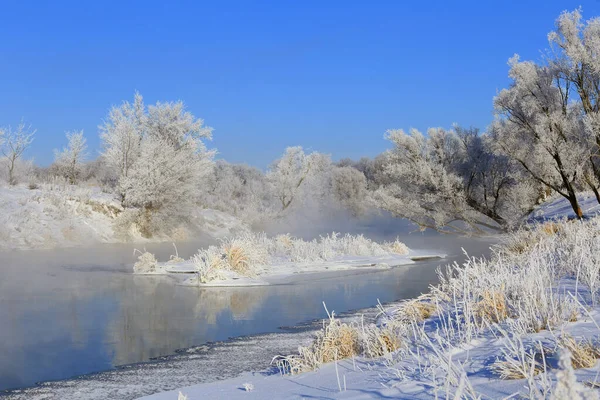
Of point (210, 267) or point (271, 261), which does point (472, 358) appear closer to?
point (210, 267)

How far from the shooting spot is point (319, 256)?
16.2 metres

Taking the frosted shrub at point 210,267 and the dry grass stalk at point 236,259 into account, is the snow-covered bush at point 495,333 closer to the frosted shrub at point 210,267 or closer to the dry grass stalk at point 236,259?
the frosted shrub at point 210,267

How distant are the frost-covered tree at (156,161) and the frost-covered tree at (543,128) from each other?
634 inches

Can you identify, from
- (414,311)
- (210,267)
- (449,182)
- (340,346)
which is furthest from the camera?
(449,182)

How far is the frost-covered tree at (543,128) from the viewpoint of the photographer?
547 inches

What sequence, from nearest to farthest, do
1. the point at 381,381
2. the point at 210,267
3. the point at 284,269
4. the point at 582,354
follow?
the point at 582,354
the point at 381,381
the point at 210,267
the point at 284,269

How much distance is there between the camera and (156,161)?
26.2m

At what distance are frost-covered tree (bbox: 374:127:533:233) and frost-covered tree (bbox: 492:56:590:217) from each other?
132cm

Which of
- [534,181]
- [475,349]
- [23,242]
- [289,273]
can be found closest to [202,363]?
[475,349]

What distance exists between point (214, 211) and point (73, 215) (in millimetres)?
11572

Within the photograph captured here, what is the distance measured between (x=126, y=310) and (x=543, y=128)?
36.5ft

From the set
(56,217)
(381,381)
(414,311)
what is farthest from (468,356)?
(56,217)

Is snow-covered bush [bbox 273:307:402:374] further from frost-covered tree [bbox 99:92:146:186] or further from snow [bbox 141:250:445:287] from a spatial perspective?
frost-covered tree [bbox 99:92:146:186]

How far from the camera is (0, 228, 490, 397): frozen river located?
607 cm
